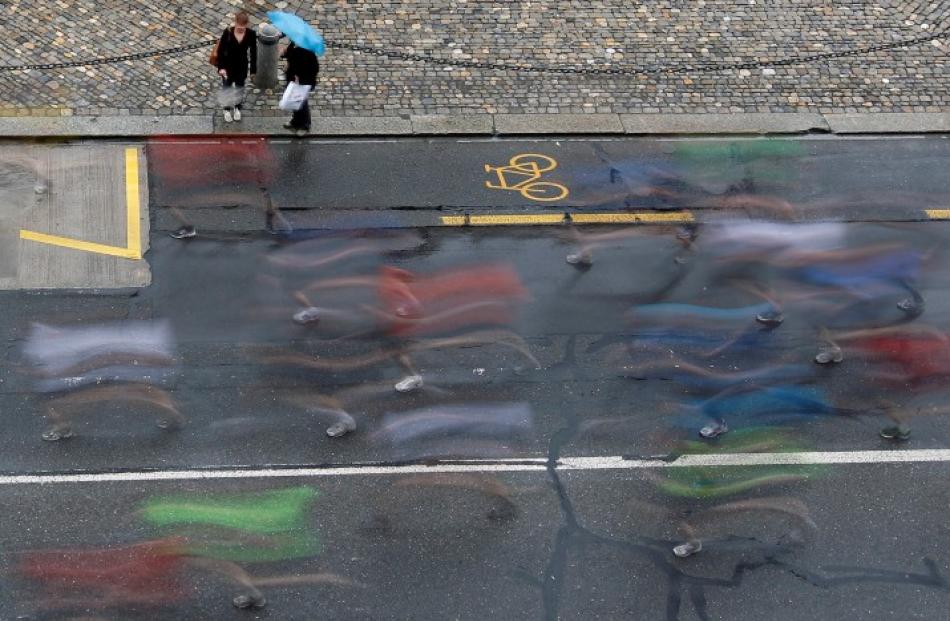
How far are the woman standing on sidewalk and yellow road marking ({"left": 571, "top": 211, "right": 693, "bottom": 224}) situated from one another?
3.56 meters

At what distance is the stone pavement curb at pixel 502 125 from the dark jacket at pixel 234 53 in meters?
0.53

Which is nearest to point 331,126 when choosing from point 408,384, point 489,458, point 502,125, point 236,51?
point 236,51

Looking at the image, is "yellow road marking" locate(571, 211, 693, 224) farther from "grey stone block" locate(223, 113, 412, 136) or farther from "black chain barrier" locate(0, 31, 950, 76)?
"black chain barrier" locate(0, 31, 950, 76)

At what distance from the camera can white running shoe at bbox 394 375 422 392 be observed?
9141mm

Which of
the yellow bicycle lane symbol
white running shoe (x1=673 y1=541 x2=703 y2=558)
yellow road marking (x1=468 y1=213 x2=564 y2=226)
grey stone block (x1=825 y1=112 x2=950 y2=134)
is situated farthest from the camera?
grey stone block (x1=825 y1=112 x2=950 y2=134)

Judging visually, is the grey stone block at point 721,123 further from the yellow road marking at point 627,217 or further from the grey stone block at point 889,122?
the yellow road marking at point 627,217

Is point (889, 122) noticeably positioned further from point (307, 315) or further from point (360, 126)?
point (307, 315)

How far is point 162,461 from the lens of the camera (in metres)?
8.49

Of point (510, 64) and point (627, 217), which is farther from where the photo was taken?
point (510, 64)

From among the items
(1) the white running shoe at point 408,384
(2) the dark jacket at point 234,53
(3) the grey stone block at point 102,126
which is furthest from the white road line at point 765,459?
(3) the grey stone block at point 102,126

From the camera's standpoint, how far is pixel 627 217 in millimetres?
10898

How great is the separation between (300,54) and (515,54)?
2738 mm

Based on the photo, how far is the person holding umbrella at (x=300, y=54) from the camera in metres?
10.5

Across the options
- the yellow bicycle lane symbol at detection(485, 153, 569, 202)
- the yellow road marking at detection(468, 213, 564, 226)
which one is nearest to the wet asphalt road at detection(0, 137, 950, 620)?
the yellow road marking at detection(468, 213, 564, 226)
